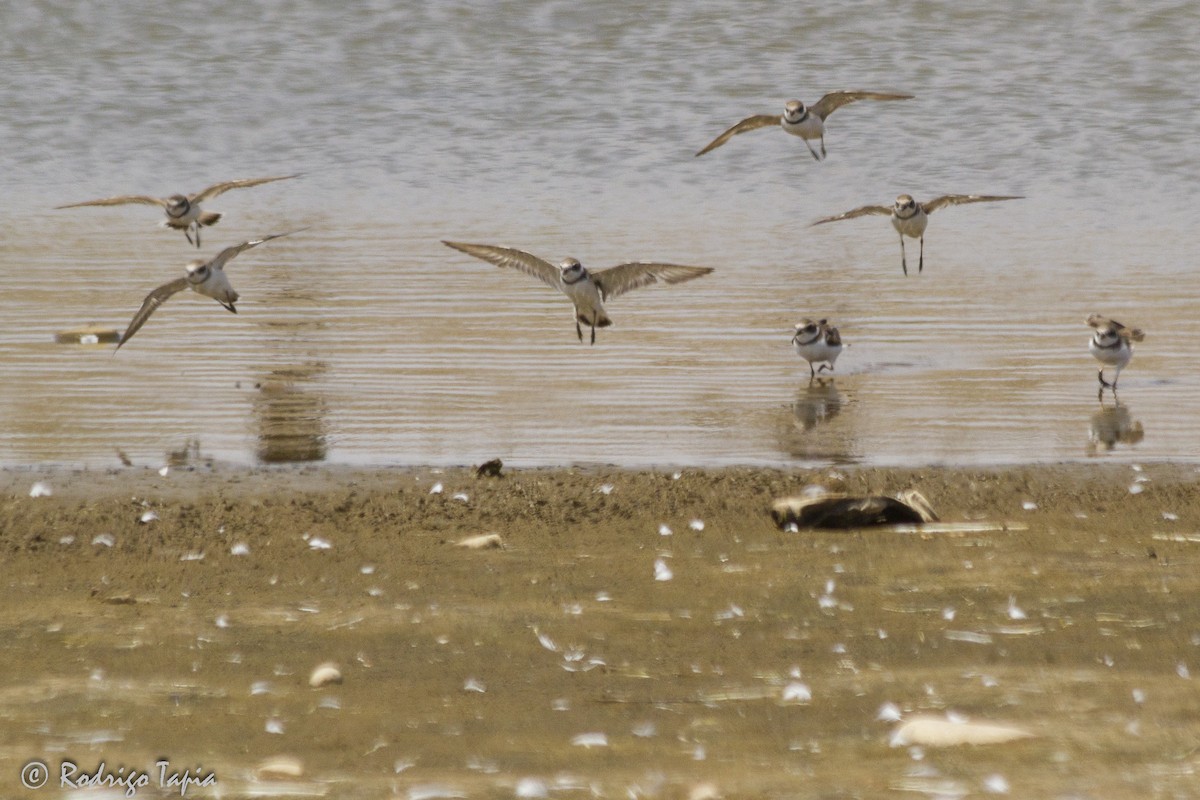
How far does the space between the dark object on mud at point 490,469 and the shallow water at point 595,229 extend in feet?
1.65

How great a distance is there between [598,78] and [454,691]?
1150 inches

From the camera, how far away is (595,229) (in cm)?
2159

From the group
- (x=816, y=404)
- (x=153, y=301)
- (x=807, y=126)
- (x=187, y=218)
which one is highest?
(x=807, y=126)

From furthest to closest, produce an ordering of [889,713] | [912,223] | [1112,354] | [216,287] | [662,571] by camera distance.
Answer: [912,223] < [216,287] < [1112,354] < [662,571] < [889,713]

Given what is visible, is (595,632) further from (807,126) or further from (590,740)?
(807,126)

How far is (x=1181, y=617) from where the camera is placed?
22.4ft

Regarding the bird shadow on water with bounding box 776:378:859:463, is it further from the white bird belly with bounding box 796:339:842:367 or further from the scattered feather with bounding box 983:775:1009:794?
the scattered feather with bounding box 983:775:1009:794

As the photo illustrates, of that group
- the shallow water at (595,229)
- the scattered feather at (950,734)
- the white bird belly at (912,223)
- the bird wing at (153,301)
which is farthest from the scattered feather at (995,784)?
the white bird belly at (912,223)

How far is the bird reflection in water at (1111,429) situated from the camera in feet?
34.5

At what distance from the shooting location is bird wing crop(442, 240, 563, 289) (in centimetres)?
1067

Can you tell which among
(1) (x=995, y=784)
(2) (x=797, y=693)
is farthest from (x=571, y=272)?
(1) (x=995, y=784)

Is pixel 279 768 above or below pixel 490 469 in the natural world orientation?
below

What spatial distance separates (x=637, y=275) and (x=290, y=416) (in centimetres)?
234

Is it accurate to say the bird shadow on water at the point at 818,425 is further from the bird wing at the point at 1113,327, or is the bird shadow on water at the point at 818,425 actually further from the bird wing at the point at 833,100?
the bird wing at the point at 833,100
